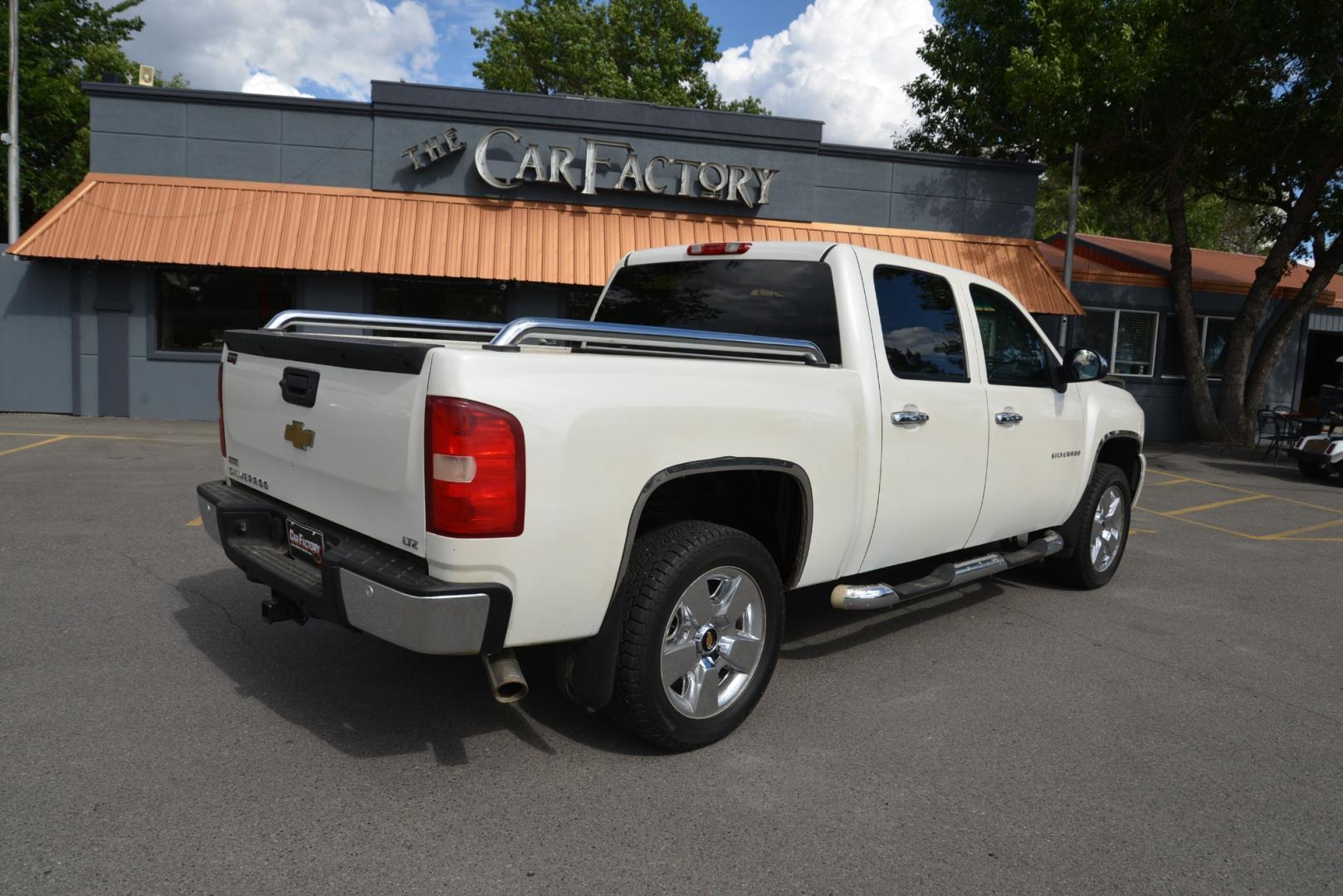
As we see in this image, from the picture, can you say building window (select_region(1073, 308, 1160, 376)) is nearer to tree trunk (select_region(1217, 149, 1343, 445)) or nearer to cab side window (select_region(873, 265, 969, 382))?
tree trunk (select_region(1217, 149, 1343, 445))

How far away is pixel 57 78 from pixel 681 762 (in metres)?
28.9

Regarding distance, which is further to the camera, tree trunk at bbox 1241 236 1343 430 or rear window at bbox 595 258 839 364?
tree trunk at bbox 1241 236 1343 430

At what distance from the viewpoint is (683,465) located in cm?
337

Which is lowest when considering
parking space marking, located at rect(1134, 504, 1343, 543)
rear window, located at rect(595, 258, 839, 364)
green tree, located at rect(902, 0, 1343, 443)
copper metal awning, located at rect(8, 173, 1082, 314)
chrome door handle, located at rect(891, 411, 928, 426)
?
parking space marking, located at rect(1134, 504, 1343, 543)

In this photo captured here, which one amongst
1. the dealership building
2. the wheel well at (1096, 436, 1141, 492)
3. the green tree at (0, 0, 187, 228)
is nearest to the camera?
the wheel well at (1096, 436, 1141, 492)

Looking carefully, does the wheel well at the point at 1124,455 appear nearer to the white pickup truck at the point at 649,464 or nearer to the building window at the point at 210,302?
the white pickup truck at the point at 649,464

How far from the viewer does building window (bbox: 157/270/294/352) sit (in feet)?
48.4

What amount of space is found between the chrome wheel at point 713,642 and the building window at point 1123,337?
56.5 feet

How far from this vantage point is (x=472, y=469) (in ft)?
9.32

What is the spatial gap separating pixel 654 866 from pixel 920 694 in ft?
6.16

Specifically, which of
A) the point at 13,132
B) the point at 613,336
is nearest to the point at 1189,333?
the point at 613,336

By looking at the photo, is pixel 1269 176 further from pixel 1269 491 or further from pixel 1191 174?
pixel 1269 491

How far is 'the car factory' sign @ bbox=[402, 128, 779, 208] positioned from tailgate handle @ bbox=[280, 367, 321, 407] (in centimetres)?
1185

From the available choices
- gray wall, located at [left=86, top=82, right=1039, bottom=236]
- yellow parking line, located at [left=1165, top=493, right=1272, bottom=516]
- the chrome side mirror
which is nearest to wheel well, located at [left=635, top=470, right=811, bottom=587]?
the chrome side mirror
